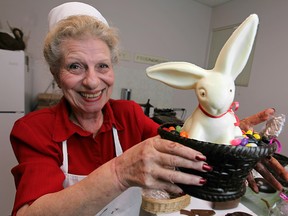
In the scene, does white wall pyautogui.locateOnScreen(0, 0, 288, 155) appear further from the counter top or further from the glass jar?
the glass jar

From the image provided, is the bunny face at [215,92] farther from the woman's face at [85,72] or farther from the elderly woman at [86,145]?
the woman's face at [85,72]

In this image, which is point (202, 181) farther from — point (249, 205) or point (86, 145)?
point (249, 205)

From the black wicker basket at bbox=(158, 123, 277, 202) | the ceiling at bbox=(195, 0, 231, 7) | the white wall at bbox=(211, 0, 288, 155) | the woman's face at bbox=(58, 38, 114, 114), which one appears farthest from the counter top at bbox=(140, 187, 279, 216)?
the ceiling at bbox=(195, 0, 231, 7)

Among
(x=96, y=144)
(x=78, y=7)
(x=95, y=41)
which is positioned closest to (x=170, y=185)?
(x=96, y=144)

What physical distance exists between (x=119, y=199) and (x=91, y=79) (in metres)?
0.46

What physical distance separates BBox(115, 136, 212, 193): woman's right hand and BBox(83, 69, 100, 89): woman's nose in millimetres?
361

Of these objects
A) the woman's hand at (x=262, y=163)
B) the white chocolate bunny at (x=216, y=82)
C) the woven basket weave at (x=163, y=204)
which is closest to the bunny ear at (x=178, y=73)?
the white chocolate bunny at (x=216, y=82)

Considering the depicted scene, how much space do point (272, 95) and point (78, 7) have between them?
81.7 inches

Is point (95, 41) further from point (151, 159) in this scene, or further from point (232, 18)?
point (232, 18)

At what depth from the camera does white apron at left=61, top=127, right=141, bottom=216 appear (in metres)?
0.69

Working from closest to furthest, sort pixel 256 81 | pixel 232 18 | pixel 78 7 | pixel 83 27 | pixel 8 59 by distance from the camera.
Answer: pixel 83 27
pixel 78 7
pixel 8 59
pixel 256 81
pixel 232 18

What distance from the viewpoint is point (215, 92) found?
41cm

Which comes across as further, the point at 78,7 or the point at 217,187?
the point at 78,7

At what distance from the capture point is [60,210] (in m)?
0.44
